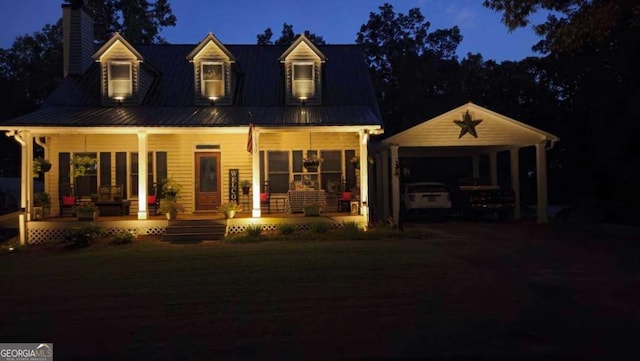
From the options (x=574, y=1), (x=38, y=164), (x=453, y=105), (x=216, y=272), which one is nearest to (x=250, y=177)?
(x=38, y=164)

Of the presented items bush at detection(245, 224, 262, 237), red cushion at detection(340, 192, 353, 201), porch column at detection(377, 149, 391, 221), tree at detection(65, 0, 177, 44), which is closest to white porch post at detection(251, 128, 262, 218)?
bush at detection(245, 224, 262, 237)

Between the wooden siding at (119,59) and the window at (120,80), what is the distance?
0.11 m

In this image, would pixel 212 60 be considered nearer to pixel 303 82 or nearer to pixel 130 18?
pixel 303 82

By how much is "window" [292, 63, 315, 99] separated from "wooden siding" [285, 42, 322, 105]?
0.11m

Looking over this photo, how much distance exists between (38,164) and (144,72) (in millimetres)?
4939

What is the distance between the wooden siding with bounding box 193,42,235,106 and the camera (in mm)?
19328

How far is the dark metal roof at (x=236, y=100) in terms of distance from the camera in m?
17.1

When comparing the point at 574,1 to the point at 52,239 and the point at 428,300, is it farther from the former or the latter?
the point at 52,239

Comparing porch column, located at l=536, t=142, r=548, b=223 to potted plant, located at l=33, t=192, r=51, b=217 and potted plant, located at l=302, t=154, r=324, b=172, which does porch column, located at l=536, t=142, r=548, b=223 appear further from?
potted plant, located at l=33, t=192, r=51, b=217

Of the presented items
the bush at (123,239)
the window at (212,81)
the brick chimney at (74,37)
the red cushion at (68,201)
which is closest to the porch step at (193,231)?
the bush at (123,239)

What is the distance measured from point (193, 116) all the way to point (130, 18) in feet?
58.7

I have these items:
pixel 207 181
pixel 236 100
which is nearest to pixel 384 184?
pixel 236 100

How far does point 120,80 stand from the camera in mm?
19000

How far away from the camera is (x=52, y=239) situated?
640 inches
